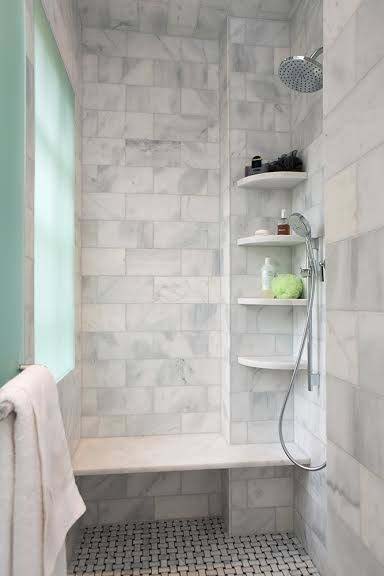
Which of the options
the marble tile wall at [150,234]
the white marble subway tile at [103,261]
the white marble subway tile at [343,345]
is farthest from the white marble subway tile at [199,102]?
the white marble subway tile at [343,345]

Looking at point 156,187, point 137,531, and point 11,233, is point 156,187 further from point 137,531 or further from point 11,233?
point 137,531

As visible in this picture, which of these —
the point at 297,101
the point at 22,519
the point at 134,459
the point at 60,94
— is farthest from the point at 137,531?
the point at 297,101

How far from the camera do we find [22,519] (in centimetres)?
77

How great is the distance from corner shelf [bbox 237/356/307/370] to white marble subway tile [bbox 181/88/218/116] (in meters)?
1.50

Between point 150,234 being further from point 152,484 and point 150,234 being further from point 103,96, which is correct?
point 152,484

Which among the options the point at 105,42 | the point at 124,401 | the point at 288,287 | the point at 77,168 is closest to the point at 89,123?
the point at 77,168

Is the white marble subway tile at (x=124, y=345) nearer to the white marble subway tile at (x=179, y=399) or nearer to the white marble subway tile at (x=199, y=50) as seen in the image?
the white marble subway tile at (x=179, y=399)

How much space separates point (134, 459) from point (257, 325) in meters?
0.98

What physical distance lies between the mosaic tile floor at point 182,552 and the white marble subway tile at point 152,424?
526 millimetres

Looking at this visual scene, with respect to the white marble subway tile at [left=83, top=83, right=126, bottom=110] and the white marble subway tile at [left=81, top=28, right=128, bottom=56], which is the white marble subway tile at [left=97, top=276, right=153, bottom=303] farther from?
the white marble subway tile at [left=81, top=28, right=128, bottom=56]

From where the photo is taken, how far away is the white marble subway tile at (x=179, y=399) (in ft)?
8.51

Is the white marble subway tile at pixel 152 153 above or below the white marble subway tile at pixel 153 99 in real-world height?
below

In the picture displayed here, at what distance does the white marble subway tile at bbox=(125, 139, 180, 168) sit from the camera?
2584mm

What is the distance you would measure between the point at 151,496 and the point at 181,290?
49.0 inches
